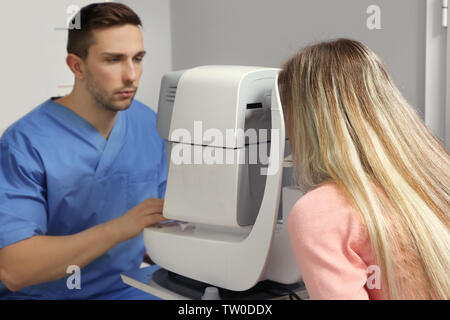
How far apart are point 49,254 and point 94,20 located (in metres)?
0.61

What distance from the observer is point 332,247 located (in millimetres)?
767

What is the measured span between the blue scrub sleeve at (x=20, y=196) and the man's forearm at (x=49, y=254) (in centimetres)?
3

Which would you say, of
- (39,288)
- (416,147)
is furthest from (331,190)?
(39,288)

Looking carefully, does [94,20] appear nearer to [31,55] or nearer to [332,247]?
[31,55]

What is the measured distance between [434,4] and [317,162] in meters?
0.67

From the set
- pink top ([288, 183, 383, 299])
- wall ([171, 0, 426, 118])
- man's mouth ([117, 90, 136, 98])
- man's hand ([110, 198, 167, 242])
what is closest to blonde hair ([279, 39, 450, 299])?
pink top ([288, 183, 383, 299])

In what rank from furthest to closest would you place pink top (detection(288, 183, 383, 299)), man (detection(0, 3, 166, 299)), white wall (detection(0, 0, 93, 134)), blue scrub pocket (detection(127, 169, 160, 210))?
white wall (detection(0, 0, 93, 134))
blue scrub pocket (detection(127, 169, 160, 210))
man (detection(0, 3, 166, 299))
pink top (detection(288, 183, 383, 299))

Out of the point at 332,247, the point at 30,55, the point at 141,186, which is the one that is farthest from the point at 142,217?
the point at 30,55

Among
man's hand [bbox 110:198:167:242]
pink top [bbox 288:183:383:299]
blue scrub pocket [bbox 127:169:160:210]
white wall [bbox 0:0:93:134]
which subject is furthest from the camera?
white wall [bbox 0:0:93:134]

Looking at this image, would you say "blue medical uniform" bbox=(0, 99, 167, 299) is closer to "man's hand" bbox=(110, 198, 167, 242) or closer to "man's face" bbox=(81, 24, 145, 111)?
"man's face" bbox=(81, 24, 145, 111)

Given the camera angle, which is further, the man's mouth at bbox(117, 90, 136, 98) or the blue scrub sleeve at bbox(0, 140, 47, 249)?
the man's mouth at bbox(117, 90, 136, 98)

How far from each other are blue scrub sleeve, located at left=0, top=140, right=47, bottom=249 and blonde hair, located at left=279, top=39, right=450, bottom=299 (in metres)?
0.70

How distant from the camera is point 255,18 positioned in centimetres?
175

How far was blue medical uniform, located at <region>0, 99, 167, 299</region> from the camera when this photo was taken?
129 cm
